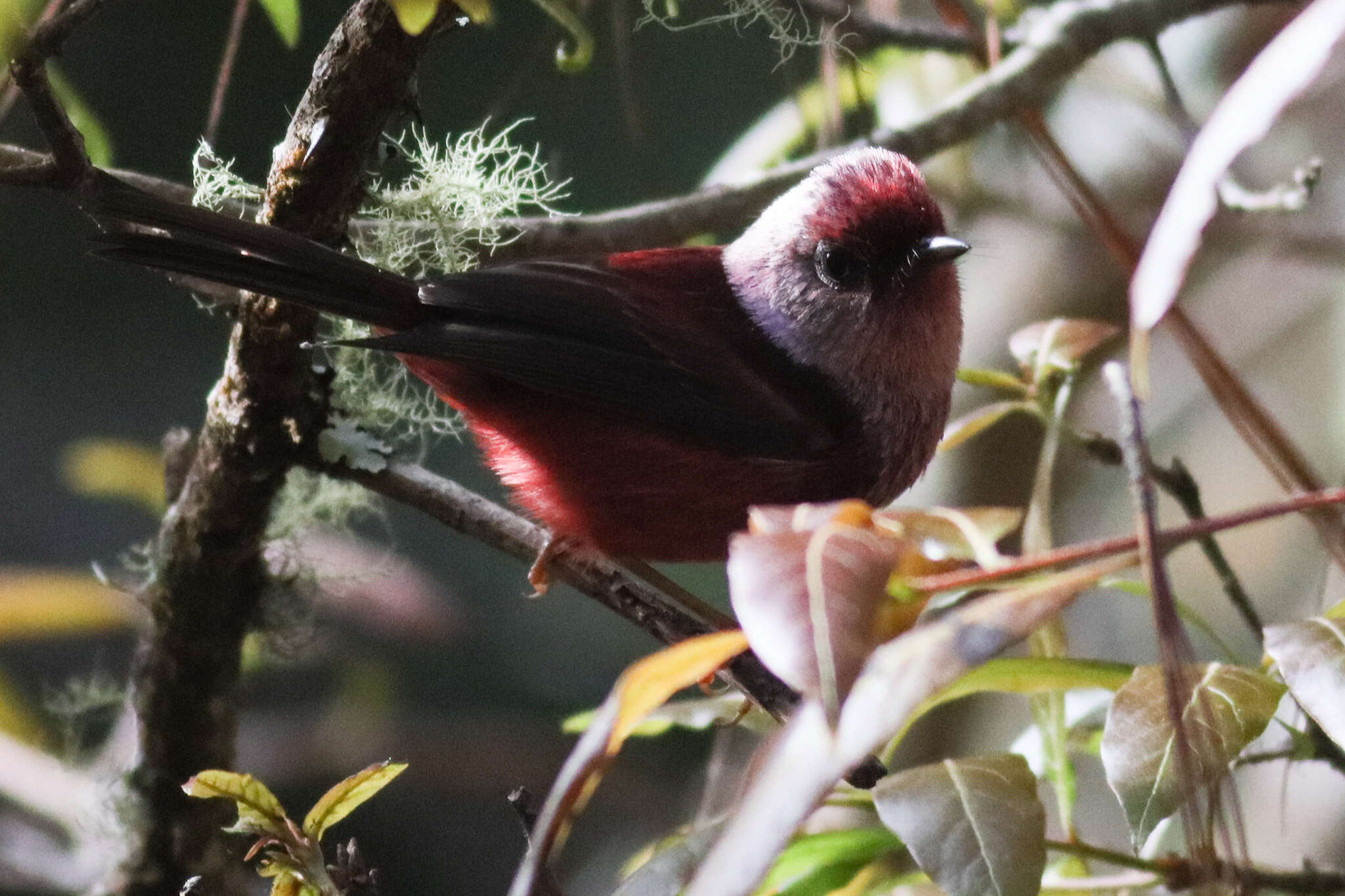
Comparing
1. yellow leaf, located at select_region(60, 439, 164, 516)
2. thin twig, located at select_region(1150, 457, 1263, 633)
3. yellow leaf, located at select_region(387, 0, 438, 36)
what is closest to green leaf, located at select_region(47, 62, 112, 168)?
yellow leaf, located at select_region(387, 0, 438, 36)

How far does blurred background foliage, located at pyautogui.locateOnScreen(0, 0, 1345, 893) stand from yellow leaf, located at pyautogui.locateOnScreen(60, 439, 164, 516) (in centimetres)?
37

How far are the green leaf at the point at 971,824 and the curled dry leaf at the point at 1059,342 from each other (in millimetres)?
577

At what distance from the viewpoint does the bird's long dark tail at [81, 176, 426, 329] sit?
1.19 m

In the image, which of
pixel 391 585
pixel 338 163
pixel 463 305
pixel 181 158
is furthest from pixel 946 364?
pixel 181 158

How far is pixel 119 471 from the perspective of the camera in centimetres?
217

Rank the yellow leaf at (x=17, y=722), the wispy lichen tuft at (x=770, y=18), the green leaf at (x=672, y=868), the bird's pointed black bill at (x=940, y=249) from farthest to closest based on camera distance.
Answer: the yellow leaf at (x=17, y=722)
the bird's pointed black bill at (x=940, y=249)
the wispy lichen tuft at (x=770, y=18)
the green leaf at (x=672, y=868)

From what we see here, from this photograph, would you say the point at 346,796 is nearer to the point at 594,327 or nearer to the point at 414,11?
the point at 414,11

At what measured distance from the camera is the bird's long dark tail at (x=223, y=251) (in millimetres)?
1187

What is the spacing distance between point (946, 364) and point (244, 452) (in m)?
0.94

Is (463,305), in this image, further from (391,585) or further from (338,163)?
(391,585)

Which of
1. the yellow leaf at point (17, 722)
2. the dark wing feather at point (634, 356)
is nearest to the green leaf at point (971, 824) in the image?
the dark wing feather at point (634, 356)

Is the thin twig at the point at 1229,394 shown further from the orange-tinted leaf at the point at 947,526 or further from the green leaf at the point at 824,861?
the green leaf at the point at 824,861

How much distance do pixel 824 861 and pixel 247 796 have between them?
20.0 inches

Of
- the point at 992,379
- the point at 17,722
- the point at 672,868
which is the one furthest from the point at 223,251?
the point at 17,722
